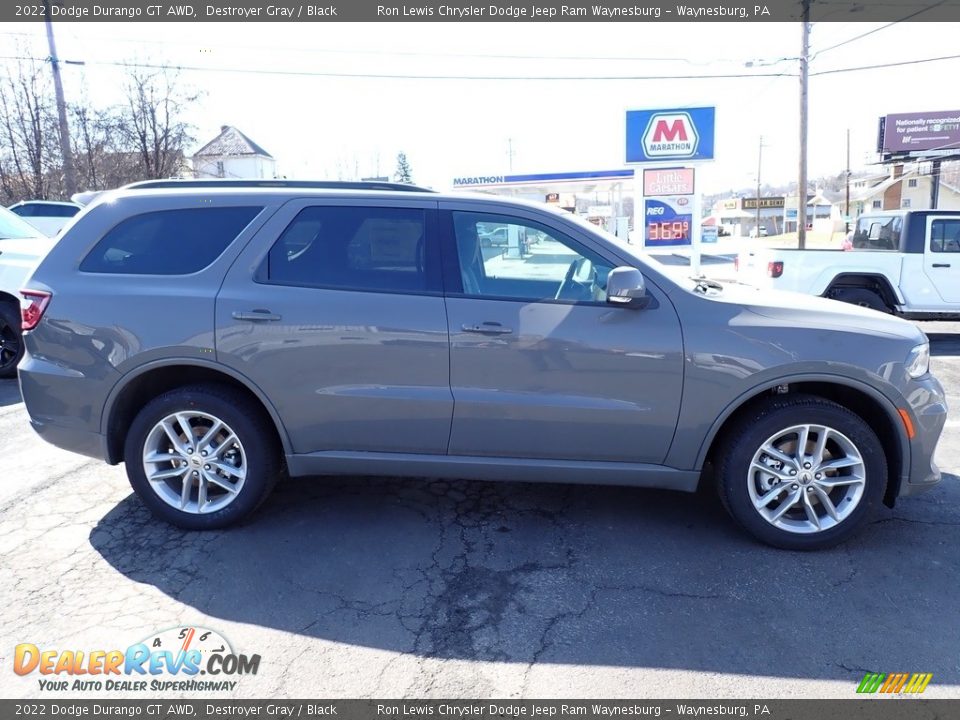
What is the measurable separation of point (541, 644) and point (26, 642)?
2.19m

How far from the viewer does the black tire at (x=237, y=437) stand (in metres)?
3.64

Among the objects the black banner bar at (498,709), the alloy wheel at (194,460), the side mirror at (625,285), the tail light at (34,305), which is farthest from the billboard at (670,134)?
the black banner bar at (498,709)

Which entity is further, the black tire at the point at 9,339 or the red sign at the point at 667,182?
the red sign at the point at 667,182

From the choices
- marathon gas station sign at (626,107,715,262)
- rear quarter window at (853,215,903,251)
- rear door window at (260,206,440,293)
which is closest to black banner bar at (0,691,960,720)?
rear door window at (260,206,440,293)

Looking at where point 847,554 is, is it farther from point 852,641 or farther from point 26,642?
point 26,642

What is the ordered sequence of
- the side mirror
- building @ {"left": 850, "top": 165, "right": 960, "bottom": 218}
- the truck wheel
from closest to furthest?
the side mirror
the truck wheel
building @ {"left": 850, "top": 165, "right": 960, "bottom": 218}

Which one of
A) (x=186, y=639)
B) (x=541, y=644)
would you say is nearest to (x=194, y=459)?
(x=186, y=639)

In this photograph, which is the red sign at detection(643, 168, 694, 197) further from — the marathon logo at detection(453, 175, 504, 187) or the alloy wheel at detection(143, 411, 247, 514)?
the marathon logo at detection(453, 175, 504, 187)

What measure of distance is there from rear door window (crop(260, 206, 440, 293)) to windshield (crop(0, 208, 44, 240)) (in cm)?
602

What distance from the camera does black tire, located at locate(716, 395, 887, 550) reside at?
344cm

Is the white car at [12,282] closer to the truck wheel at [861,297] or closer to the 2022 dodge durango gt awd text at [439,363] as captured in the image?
the 2022 dodge durango gt awd text at [439,363]

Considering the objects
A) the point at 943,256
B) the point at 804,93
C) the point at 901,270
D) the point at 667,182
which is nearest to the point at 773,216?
the point at 804,93

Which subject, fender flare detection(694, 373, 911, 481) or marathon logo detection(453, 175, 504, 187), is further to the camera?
marathon logo detection(453, 175, 504, 187)

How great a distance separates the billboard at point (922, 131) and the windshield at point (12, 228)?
4841 cm
